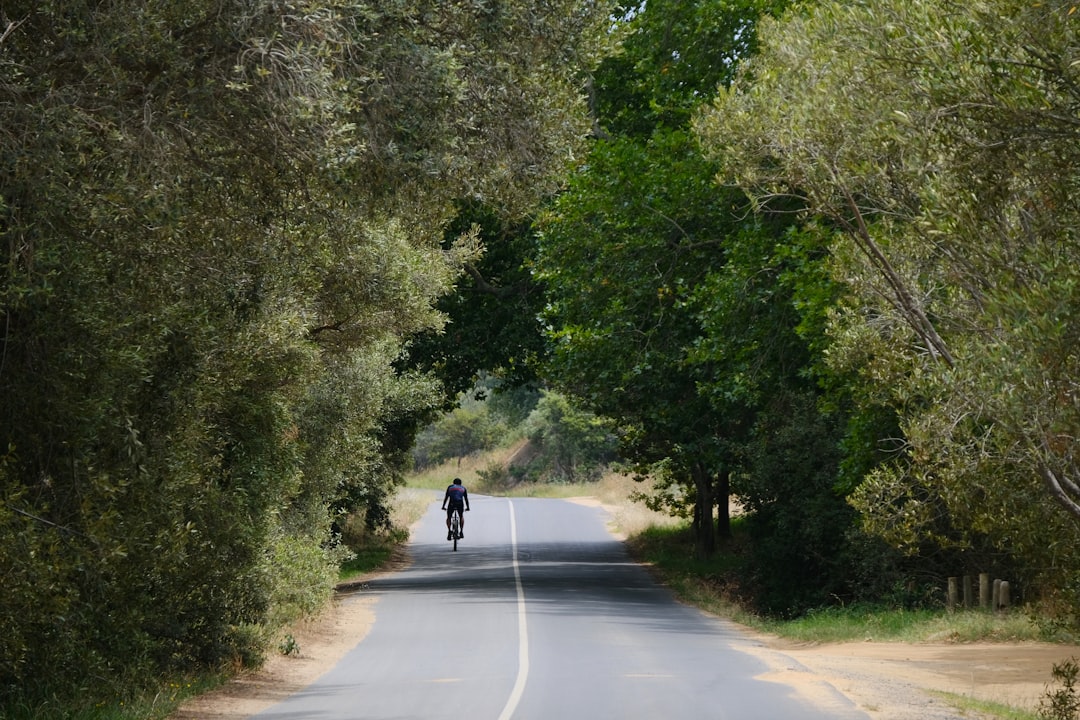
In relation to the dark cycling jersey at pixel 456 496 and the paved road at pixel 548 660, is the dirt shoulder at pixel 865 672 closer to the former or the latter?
the paved road at pixel 548 660

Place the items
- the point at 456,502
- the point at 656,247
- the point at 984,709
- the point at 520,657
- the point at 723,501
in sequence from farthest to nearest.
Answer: the point at 456,502 < the point at 723,501 < the point at 656,247 < the point at 520,657 < the point at 984,709

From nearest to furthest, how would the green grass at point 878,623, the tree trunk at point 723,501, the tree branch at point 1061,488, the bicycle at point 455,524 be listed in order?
the tree branch at point 1061,488 < the green grass at point 878,623 < the tree trunk at point 723,501 < the bicycle at point 455,524

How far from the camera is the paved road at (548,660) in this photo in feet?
41.8

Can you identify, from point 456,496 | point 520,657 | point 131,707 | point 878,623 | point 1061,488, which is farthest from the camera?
point 456,496

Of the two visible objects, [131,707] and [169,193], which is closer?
[169,193]

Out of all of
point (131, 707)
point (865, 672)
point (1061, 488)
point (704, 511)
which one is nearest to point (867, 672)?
point (865, 672)

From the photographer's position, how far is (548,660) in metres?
16.4

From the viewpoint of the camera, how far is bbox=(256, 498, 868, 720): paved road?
501 inches

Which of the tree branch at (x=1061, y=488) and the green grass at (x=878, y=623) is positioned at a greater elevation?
the tree branch at (x=1061, y=488)

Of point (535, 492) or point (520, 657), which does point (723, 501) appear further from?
point (535, 492)

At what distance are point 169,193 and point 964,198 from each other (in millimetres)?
5664

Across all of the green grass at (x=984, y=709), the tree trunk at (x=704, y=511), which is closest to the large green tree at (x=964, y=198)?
the green grass at (x=984, y=709)

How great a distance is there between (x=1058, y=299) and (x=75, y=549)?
660 centimetres

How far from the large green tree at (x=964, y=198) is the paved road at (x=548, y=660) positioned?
2.72 meters
